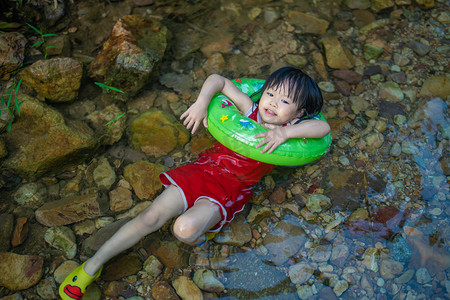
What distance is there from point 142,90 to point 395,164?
95.0 inches

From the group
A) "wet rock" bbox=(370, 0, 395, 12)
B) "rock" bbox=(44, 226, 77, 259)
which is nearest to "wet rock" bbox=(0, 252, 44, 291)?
"rock" bbox=(44, 226, 77, 259)

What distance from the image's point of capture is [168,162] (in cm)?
322

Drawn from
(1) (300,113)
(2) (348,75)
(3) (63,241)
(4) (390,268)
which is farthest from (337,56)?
(3) (63,241)

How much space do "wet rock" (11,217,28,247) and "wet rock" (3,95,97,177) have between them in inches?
14.8

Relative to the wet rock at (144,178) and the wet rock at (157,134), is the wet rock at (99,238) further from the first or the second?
the wet rock at (157,134)

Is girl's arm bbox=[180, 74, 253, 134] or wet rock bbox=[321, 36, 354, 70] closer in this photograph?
girl's arm bbox=[180, 74, 253, 134]

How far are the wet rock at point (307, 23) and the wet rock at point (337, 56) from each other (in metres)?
0.26

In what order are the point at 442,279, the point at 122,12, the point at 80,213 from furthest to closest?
the point at 122,12 < the point at 80,213 < the point at 442,279

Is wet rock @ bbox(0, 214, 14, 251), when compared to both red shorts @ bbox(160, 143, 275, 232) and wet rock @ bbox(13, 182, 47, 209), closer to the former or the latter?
wet rock @ bbox(13, 182, 47, 209)

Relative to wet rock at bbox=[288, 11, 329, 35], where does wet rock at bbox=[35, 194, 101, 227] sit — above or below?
below

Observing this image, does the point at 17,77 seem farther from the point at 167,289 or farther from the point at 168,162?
the point at 167,289

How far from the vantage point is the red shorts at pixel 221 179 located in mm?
2654

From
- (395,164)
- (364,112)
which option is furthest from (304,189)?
(364,112)

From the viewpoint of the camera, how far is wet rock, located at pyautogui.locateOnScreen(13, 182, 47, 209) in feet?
9.43
